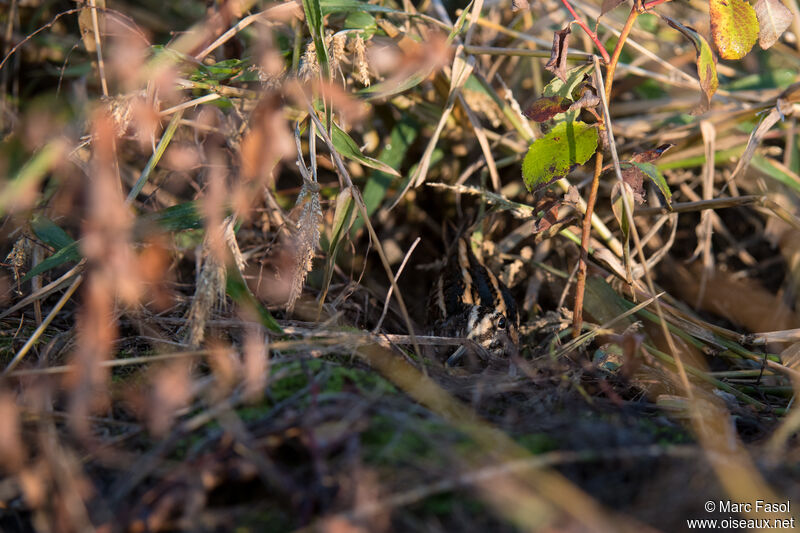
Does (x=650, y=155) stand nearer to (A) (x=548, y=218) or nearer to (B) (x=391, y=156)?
(A) (x=548, y=218)

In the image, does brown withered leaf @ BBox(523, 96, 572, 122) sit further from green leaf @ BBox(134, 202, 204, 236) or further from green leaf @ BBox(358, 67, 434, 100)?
green leaf @ BBox(134, 202, 204, 236)

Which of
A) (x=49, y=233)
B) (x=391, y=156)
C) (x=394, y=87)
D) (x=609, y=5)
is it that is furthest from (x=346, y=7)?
(x=49, y=233)

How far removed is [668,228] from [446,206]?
90cm

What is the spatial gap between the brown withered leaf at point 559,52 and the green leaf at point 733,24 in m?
0.38

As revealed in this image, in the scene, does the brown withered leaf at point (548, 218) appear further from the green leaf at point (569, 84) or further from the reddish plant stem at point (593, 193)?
the green leaf at point (569, 84)

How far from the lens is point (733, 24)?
60.1 inches

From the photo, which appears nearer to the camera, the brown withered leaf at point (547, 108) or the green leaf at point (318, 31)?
the brown withered leaf at point (547, 108)

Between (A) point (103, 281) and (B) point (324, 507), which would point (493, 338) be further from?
(A) point (103, 281)

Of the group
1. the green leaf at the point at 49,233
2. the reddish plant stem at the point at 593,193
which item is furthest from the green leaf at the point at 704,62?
the green leaf at the point at 49,233

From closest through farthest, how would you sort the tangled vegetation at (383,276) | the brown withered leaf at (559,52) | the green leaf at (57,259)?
the tangled vegetation at (383,276), the brown withered leaf at (559,52), the green leaf at (57,259)

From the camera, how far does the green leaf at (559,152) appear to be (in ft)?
5.24

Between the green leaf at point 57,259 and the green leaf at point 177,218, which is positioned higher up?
the green leaf at point 177,218

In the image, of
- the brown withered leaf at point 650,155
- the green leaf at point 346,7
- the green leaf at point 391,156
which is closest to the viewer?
the brown withered leaf at point 650,155

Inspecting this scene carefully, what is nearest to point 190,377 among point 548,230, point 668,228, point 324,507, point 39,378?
point 39,378
